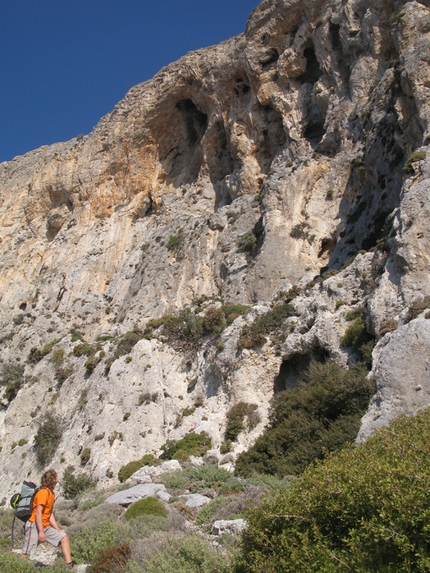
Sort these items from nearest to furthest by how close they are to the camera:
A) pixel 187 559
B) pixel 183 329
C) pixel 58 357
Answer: pixel 187 559 → pixel 183 329 → pixel 58 357

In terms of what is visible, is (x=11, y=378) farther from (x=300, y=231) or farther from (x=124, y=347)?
(x=300, y=231)

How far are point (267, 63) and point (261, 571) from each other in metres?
32.2

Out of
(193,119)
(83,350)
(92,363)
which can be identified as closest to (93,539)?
(92,363)

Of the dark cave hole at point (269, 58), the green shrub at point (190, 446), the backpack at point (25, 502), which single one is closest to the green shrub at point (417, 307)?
the green shrub at point (190, 446)

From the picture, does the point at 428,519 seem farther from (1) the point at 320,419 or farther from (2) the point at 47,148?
(2) the point at 47,148

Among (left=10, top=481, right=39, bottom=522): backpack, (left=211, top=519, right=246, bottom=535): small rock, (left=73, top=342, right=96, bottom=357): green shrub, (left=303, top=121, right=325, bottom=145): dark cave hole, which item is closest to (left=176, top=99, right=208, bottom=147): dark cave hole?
(left=303, top=121, right=325, bottom=145): dark cave hole

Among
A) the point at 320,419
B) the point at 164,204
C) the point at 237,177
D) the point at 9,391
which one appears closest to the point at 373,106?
the point at 237,177

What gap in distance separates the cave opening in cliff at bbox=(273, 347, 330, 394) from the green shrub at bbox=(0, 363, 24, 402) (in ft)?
53.8

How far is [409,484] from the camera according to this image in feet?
18.7

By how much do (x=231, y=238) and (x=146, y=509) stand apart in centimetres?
1957

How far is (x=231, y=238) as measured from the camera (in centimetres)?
2897

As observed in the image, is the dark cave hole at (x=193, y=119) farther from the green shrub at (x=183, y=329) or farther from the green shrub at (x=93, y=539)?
the green shrub at (x=93, y=539)

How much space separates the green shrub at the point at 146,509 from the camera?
10.8m

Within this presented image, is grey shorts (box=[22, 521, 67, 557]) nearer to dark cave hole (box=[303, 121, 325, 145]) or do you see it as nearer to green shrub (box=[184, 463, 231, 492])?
green shrub (box=[184, 463, 231, 492])
